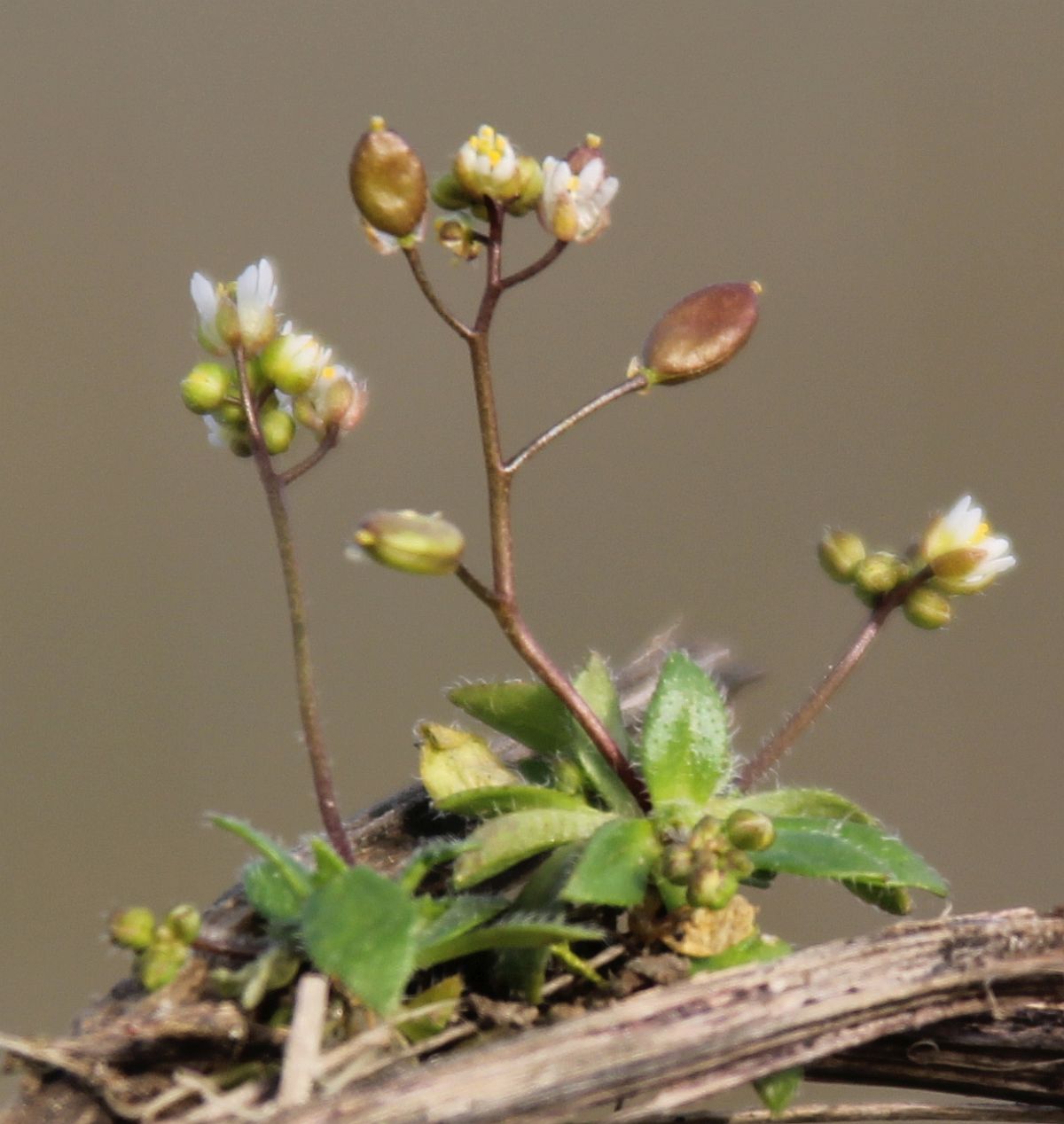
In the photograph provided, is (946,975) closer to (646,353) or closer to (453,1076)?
(453,1076)

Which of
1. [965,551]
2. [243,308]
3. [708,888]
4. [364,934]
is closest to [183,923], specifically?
[364,934]

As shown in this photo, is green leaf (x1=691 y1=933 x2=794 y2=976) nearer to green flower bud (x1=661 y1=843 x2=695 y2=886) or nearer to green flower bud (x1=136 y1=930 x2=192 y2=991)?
green flower bud (x1=661 y1=843 x2=695 y2=886)

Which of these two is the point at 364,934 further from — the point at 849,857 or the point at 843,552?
the point at 843,552

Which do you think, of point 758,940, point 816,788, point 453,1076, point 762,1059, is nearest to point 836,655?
point 816,788

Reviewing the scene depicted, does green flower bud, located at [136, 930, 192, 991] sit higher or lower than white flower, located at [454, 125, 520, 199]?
lower

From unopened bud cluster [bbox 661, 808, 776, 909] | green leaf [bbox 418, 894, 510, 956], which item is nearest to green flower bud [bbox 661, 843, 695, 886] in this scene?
unopened bud cluster [bbox 661, 808, 776, 909]

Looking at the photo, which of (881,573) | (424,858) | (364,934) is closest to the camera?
(364,934)
